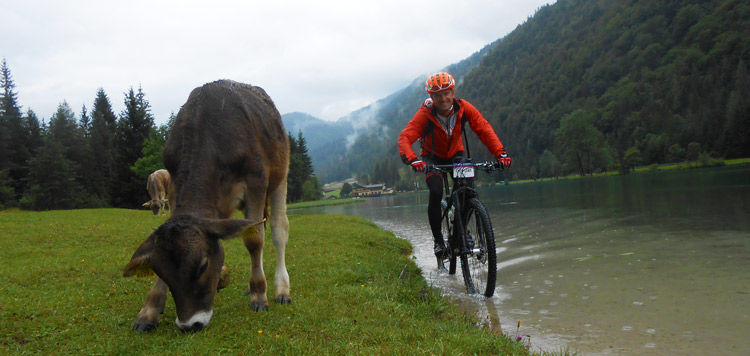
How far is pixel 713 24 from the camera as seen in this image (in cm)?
12019

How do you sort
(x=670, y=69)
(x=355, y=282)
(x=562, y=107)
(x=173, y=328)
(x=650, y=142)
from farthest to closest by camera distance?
1. (x=562, y=107)
2. (x=670, y=69)
3. (x=650, y=142)
4. (x=355, y=282)
5. (x=173, y=328)

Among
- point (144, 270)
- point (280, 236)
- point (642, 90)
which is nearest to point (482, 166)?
point (280, 236)

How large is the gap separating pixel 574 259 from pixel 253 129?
20.3 ft

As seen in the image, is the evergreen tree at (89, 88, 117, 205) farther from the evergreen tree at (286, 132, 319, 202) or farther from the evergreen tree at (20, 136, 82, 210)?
the evergreen tree at (286, 132, 319, 202)

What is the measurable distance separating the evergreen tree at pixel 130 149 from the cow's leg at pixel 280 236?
45167 mm

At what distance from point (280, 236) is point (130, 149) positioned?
1965 inches

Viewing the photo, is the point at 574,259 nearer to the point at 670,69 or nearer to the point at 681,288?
the point at 681,288

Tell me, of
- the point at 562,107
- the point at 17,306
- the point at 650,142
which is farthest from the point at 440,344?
the point at 562,107

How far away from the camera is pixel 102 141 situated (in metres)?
59.8

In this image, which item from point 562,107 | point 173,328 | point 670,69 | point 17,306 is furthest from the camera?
point 562,107

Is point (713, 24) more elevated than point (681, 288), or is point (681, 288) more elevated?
point (713, 24)

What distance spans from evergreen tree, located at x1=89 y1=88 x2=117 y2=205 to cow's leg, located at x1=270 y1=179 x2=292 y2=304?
5168 cm

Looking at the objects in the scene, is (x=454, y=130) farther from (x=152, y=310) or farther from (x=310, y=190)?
(x=310, y=190)

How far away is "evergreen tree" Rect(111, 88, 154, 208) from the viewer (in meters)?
44.1
